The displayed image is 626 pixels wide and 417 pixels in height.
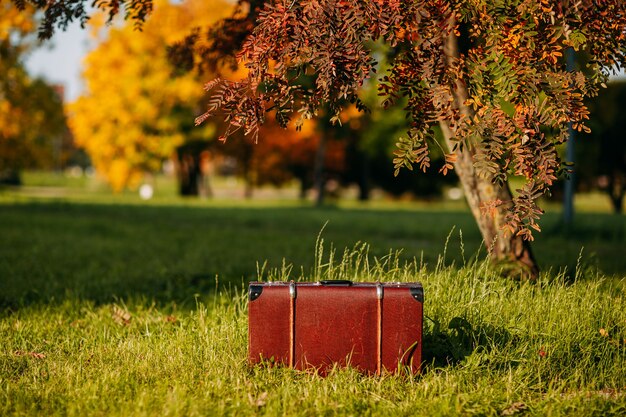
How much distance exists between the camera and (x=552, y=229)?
51.2 feet

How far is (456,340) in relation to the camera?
4.95 metres

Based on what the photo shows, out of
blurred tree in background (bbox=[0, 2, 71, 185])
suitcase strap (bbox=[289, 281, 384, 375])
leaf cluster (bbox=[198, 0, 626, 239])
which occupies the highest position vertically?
blurred tree in background (bbox=[0, 2, 71, 185])

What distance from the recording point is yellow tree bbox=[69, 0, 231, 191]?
32.8 meters

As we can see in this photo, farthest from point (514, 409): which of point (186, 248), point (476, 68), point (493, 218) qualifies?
point (186, 248)

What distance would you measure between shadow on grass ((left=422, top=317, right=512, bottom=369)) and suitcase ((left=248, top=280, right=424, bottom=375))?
452mm

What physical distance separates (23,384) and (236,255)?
24.5 feet

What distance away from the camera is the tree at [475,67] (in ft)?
13.3

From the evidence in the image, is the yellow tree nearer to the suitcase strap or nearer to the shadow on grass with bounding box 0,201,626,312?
the shadow on grass with bounding box 0,201,626,312

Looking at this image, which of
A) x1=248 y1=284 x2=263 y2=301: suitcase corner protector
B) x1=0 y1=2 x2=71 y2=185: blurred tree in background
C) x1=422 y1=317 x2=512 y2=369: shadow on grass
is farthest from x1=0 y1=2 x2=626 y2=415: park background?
x1=0 y1=2 x2=71 y2=185: blurred tree in background

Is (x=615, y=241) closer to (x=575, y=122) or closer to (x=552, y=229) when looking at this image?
(x=552, y=229)

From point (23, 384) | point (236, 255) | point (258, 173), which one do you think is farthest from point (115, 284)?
point (258, 173)

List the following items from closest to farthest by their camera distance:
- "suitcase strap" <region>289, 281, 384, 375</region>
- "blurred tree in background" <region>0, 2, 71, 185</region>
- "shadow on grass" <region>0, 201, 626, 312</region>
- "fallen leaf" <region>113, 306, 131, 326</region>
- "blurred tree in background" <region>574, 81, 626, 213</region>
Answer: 1. "suitcase strap" <region>289, 281, 384, 375</region>
2. "fallen leaf" <region>113, 306, 131, 326</region>
3. "shadow on grass" <region>0, 201, 626, 312</region>
4. "blurred tree in background" <region>0, 2, 71, 185</region>
5. "blurred tree in background" <region>574, 81, 626, 213</region>

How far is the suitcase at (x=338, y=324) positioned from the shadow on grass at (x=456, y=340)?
1.48 ft

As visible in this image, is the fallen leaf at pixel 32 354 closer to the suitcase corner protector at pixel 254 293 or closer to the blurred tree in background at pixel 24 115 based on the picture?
the suitcase corner protector at pixel 254 293
